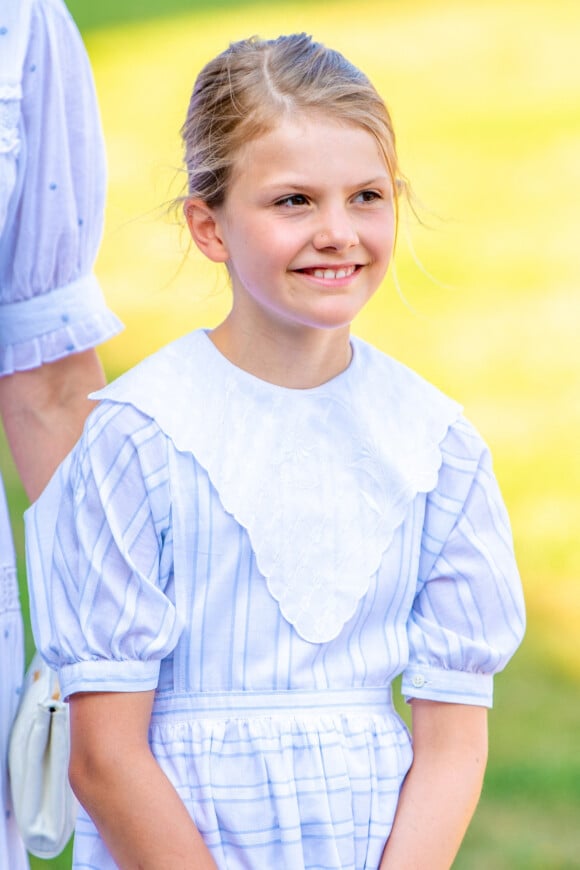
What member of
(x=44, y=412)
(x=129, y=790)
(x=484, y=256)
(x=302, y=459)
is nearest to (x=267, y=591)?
(x=302, y=459)

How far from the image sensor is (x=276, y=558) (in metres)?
1.75

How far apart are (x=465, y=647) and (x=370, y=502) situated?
0.66 ft

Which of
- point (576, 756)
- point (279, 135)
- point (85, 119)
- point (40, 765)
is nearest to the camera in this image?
point (279, 135)

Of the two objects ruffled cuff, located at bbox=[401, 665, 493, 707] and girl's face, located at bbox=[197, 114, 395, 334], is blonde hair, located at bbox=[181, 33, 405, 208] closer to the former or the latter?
girl's face, located at bbox=[197, 114, 395, 334]

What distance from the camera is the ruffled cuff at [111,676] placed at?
169 centimetres

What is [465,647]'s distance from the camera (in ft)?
5.94

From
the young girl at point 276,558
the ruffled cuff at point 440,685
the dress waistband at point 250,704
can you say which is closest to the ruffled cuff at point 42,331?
the young girl at point 276,558

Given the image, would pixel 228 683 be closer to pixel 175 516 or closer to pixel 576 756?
pixel 175 516

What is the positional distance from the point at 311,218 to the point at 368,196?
90mm

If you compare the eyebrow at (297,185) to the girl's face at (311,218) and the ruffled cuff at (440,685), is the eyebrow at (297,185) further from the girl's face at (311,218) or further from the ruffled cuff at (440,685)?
the ruffled cuff at (440,685)

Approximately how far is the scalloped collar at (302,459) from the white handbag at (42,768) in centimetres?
33

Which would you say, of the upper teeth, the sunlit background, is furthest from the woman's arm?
the sunlit background

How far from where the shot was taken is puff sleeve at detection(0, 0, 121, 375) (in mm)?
1897

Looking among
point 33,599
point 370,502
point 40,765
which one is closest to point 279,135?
point 370,502
